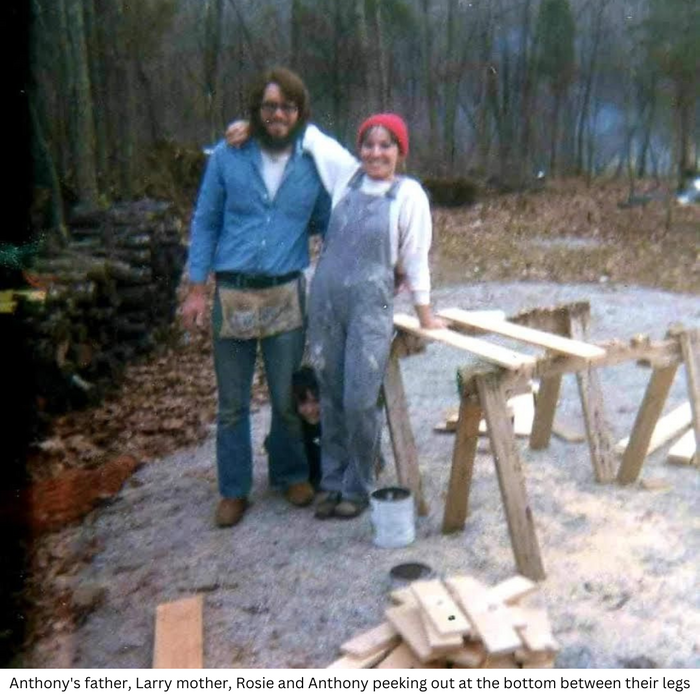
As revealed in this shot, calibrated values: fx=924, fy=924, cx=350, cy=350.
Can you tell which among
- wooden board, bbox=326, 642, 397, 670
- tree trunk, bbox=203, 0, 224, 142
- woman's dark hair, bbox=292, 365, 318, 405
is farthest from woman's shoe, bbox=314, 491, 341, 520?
tree trunk, bbox=203, 0, 224, 142

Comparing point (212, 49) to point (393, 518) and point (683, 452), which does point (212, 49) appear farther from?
point (393, 518)

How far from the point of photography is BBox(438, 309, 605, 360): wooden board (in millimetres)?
3646

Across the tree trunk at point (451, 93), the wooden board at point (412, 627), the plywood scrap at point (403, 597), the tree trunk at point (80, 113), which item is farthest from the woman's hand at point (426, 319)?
the tree trunk at point (451, 93)

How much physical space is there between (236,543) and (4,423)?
6.35 feet

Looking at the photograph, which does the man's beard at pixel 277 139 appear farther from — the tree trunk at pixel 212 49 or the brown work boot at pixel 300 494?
the tree trunk at pixel 212 49

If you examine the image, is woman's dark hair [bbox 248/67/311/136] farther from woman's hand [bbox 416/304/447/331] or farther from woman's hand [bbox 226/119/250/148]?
woman's hand [bbox 416/304/447/331]

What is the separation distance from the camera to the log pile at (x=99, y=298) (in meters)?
6.00

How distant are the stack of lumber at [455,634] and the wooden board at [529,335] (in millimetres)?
984

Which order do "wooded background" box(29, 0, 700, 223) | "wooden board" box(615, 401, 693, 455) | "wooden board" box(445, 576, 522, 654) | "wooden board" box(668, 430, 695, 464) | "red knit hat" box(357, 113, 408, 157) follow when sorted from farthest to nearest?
"wooded background" box(29, 0, 700, 223), "wooden board" box(615, 401, 693, 455), "wooden board" box(668, 430, 695, 464), "red knit hat" box(357, 113, 408, 157), "wooden board" box(445, 576, 522, 654)

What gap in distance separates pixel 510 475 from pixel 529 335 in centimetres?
66

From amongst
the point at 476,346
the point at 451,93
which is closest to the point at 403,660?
the point at 476,346

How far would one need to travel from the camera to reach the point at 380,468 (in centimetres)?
484

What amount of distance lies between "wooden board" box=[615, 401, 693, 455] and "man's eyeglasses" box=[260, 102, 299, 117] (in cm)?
258

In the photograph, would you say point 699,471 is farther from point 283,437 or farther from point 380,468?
point 283,437
